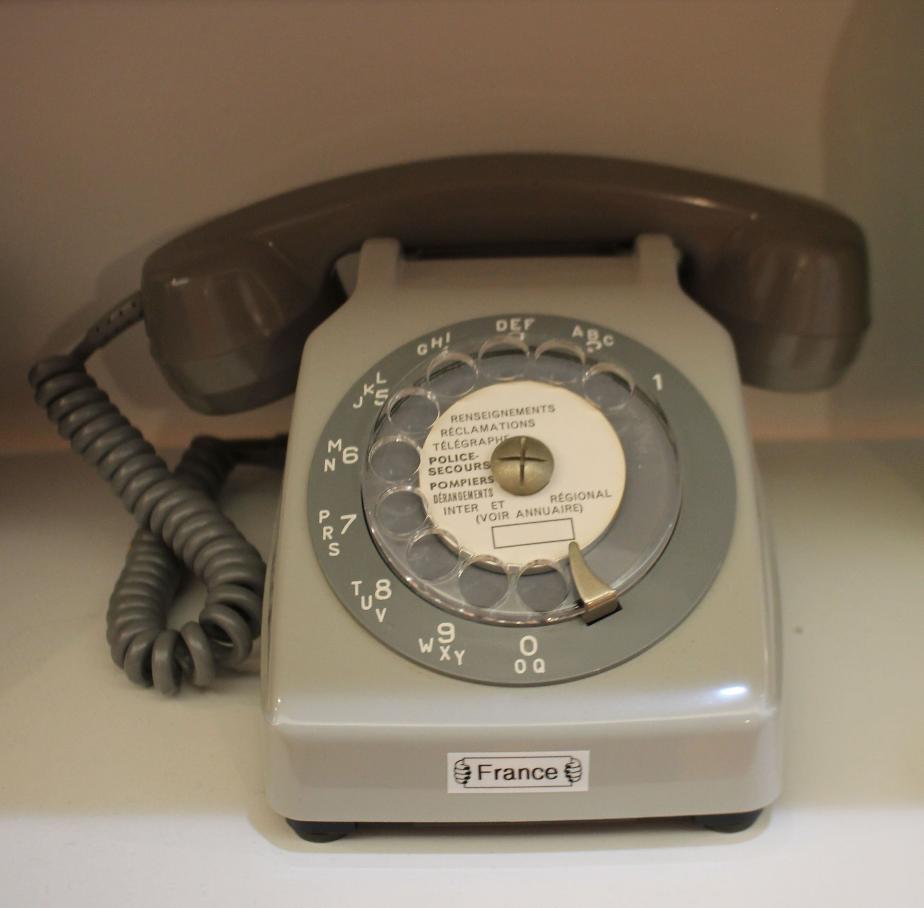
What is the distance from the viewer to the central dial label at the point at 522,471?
659mm

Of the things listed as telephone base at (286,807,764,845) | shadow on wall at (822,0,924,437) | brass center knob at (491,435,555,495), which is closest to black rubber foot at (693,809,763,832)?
telephone base at (286,807,764,845)

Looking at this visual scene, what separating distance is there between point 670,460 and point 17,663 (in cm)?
48

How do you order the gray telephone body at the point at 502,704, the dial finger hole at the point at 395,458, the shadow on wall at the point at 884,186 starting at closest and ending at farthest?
1. the gray telephone body at the point at 502,704
2. the dial finger hole at the point at 395,458
3. the shadow on wall at the point at 884,186

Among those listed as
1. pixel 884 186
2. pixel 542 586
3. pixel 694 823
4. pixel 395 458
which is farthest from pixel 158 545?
pixel 884 186

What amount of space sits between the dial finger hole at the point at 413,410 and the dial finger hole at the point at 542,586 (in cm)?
13

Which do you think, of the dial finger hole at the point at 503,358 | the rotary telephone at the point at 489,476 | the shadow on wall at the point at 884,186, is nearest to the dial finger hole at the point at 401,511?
the rotary telephone at the point at 489,476

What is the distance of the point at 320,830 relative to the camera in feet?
2.05

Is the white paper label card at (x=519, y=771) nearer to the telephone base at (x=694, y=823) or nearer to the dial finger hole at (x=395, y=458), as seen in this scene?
the telephone base at (x=694, y=823)

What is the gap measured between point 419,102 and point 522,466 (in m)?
0.37

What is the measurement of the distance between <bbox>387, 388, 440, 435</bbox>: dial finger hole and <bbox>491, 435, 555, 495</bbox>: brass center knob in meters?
0.06

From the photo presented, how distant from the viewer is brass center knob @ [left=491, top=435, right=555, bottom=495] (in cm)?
67

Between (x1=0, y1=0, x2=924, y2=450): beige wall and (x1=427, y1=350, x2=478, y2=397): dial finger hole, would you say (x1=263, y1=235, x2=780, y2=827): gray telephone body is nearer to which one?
(x1=427, y1=350, x2=478, y2=397): dial finger hole

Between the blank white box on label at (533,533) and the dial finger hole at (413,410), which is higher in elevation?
the dial finger hole at (413,410)

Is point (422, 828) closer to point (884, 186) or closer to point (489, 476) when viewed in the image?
point (489, 476)
